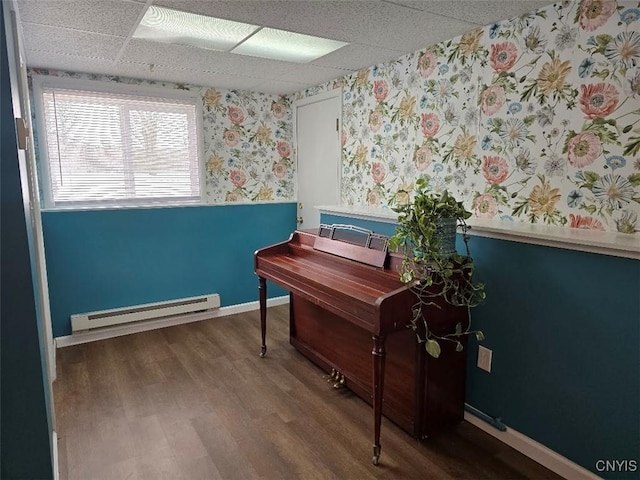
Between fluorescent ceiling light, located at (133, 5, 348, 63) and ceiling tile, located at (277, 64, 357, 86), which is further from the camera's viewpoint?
ceiling tile, located at (277, 64, 357, 86)

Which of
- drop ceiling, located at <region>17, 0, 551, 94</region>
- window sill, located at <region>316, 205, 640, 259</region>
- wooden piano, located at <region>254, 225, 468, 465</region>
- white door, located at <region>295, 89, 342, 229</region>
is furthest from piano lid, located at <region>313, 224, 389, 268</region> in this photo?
drop ceiling, located at <region>17, 0, 551, 94</region>

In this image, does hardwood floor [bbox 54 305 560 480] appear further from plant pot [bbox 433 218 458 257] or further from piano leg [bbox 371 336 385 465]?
plant pot [bbox 433 218 458 257]

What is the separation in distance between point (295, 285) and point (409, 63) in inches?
67.2

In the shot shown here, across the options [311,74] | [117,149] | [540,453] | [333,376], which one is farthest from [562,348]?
[117,149]

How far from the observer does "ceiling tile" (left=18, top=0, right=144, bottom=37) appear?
1961 mm

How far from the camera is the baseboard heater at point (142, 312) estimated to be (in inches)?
132

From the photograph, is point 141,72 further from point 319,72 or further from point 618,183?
point 618,183

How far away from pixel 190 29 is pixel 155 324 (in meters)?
2.48

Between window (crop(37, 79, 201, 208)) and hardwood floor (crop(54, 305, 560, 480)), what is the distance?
133 centimetres

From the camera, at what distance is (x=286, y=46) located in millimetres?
2715

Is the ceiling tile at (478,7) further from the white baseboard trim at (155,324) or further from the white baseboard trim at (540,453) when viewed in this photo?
the white baseboard trim at (155,324)

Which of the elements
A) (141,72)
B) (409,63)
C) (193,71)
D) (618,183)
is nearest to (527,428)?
(618,183)

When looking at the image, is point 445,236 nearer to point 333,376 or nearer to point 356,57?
point 333,376

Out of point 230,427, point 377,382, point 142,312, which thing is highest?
point 377,382
